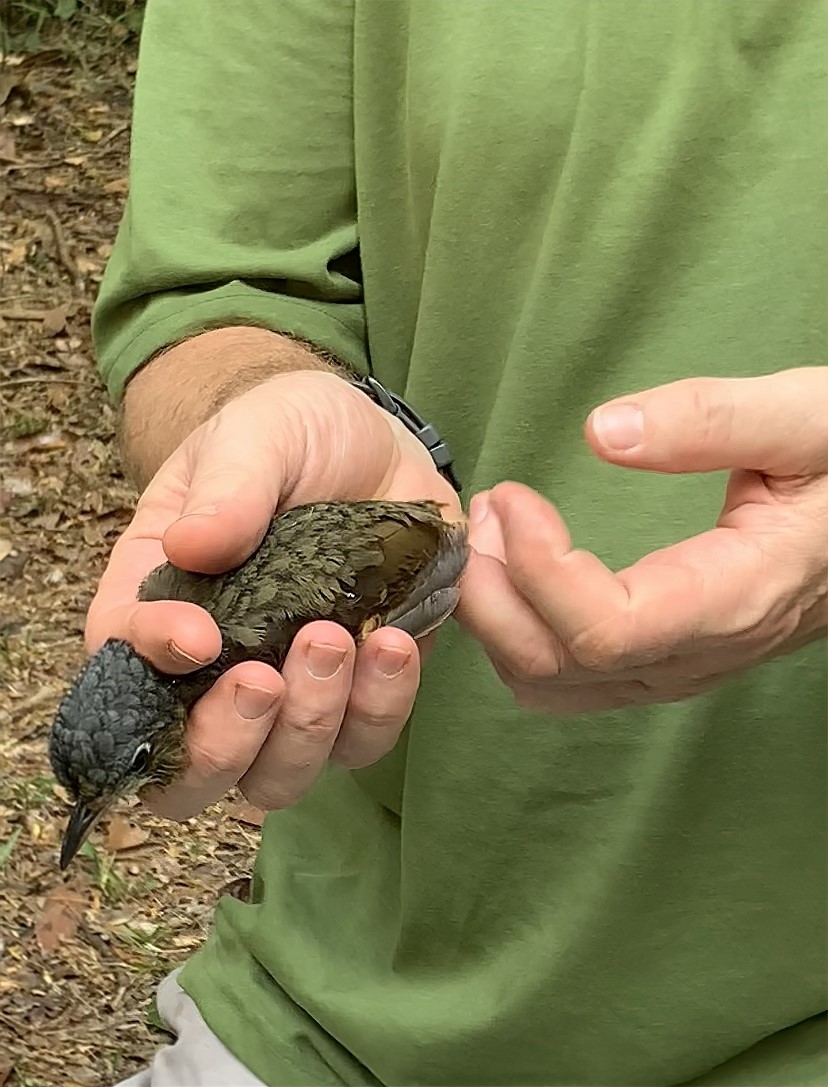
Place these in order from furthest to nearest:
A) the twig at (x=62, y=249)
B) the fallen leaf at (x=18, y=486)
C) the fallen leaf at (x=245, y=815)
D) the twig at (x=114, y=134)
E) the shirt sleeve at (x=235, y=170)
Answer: the twig at (x=114, y=134) → the twig at (x=62, y=249) → the fallen leaf at (x=18, y=486) → the fallen leaf at (x=245, y=815) → the shirt sleeve at (x=235, y=170)

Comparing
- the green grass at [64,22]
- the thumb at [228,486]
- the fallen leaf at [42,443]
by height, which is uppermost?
the thumb at [228,486]

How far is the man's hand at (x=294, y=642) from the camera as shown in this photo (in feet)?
3.64

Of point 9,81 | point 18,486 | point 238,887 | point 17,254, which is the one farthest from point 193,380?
point 9,81

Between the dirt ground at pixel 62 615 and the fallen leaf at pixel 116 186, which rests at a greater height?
the fallen leaf at pixel 116 186

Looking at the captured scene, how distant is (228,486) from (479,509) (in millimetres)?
270

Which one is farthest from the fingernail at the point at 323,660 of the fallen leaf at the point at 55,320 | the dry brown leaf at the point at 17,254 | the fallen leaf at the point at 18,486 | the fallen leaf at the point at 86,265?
the dry brown leaf at the point at 17,254

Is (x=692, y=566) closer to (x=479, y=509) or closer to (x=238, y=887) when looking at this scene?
(x=479, y=509)

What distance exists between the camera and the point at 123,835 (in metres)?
2.82

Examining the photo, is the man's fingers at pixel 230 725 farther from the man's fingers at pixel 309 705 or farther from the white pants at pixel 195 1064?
the white pants at pixel 195 1064

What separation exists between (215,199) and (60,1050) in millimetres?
1744

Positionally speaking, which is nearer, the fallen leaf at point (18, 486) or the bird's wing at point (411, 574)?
the bird's wing at point (411, 574)

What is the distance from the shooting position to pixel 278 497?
1.23 m

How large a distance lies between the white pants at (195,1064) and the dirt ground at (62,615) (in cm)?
81

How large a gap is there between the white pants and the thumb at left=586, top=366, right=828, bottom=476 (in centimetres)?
105
